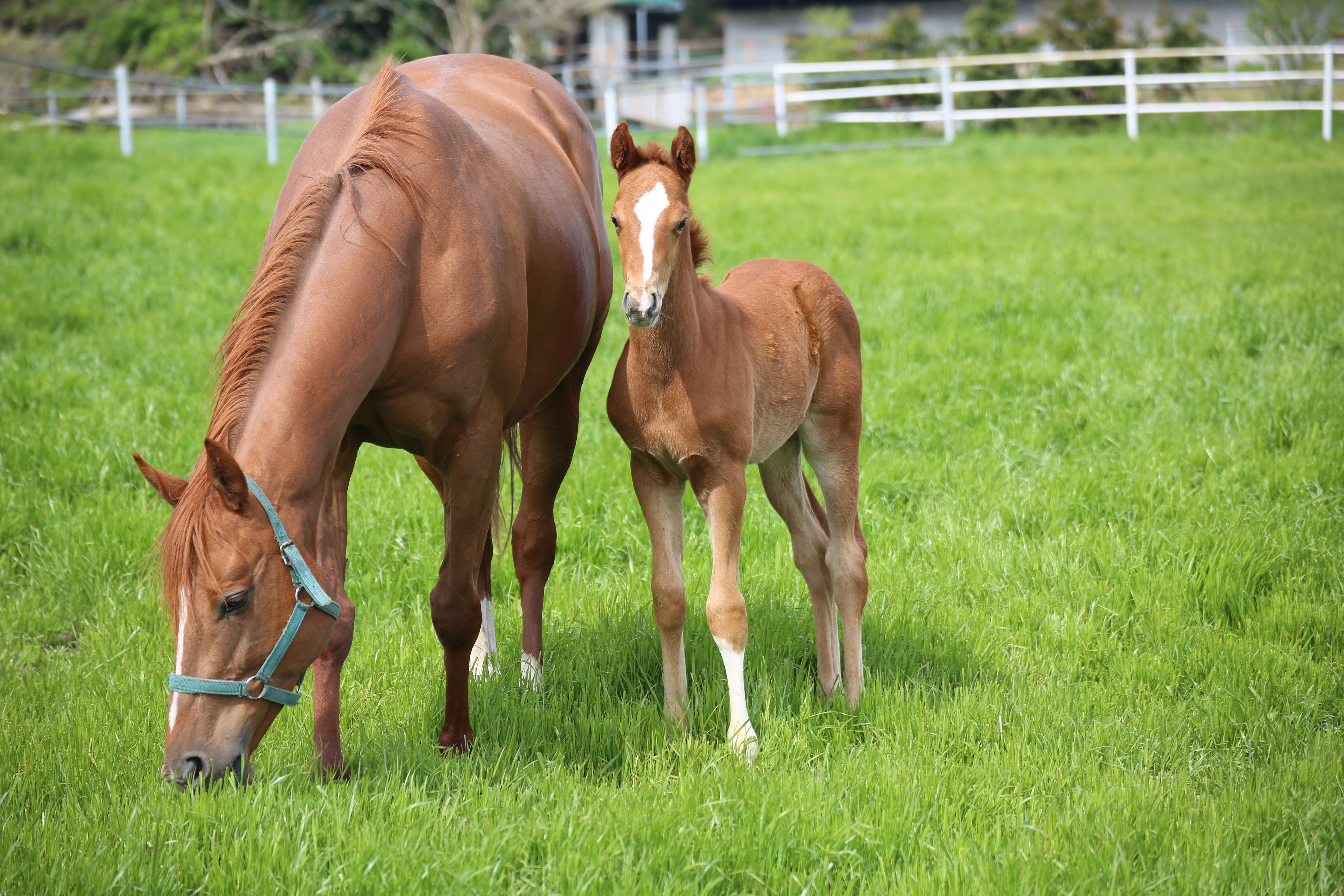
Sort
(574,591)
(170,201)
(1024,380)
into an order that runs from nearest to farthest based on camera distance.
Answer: (574,591) < (1024,380) < (170,201)

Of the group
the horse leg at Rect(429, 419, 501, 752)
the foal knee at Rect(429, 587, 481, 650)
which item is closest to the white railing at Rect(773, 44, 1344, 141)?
the horse leg at Rect(429, 419, 501, 752)

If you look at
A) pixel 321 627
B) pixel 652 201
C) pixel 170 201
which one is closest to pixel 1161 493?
pixel 652 201

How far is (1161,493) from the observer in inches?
179

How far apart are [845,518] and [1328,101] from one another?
55.5 ft

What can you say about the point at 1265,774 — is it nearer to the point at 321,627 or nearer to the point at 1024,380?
the point at 321,627

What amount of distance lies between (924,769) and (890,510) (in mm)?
2031

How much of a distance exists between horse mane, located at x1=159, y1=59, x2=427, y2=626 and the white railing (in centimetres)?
1500

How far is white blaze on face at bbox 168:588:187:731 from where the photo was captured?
88.8 inches

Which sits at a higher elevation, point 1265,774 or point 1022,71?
point 1022,71

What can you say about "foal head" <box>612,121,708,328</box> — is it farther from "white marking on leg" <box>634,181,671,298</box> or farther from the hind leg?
the hind leg

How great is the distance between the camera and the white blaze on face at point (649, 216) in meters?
2.63

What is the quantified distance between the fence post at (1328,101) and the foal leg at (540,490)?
16.2 meters

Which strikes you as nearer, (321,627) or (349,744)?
(321,627)

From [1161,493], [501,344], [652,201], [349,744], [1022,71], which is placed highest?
[1022,71]
